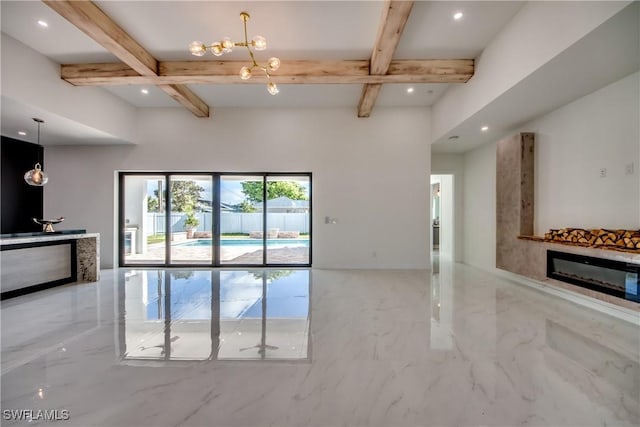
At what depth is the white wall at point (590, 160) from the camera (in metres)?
3.30

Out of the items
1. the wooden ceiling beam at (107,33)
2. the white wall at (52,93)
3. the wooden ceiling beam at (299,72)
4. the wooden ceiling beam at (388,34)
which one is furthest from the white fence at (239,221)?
→ the wooden ceiling beam at (388,34)

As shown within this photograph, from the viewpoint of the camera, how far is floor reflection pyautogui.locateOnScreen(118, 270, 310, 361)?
2.52m

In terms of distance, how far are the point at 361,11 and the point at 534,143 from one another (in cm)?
369

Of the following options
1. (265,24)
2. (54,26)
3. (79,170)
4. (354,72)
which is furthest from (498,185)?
(79,170)

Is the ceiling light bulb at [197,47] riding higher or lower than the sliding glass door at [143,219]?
higher

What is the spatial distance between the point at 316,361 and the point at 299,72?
13.2ft

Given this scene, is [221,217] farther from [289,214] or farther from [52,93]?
[52,93]

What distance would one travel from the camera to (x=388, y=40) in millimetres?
3559

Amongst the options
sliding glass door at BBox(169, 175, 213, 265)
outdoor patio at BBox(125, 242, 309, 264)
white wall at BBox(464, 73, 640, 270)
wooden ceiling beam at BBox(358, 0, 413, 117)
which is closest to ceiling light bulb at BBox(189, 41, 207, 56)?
wooden ceiling beam at BBox(358, 0, 413, 117)

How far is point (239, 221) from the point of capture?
658 cm

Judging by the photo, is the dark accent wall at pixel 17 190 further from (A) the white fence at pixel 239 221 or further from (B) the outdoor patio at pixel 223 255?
(A) the white fence at pixel 239 221

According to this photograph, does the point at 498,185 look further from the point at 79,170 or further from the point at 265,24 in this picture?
the point at 79,170

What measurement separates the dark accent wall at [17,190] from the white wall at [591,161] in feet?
33.9

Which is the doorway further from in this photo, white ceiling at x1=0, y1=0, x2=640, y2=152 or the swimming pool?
the swimming pool
